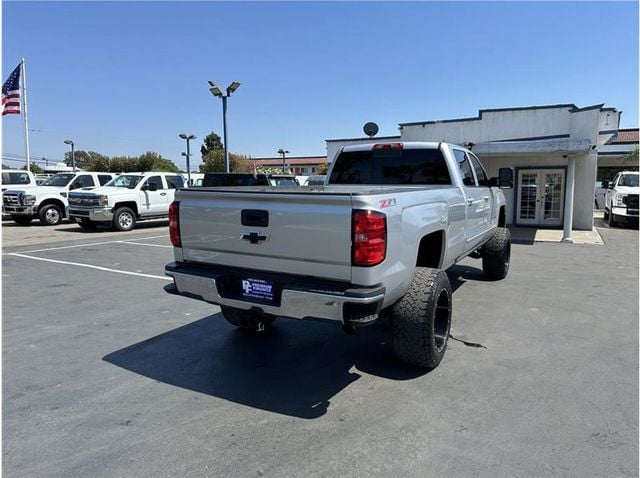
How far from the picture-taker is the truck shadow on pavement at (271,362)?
3.67 metres

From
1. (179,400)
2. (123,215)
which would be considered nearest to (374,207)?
(179,400)

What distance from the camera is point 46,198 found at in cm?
1777

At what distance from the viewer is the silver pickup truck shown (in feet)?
10.5

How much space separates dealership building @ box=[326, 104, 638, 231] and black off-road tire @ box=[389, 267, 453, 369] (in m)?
11.5

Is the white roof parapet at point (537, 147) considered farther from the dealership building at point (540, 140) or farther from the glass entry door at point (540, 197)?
the glass entry door at point (540, 197)

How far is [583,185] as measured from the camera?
16.2 metres

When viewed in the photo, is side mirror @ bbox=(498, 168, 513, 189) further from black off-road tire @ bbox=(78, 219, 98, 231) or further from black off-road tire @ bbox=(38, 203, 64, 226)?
black off-road tire @ bbox=(38, 203, 64, 226)

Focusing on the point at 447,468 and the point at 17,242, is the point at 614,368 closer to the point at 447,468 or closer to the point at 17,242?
the point at 447,468

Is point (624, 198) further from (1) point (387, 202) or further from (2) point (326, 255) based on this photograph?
(2) point (326, 255)

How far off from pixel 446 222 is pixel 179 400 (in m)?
2.91

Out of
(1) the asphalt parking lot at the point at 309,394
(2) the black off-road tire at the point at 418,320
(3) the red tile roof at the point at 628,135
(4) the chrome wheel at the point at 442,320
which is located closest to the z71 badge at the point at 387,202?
(2) the black off-road tire at the point at 418,320

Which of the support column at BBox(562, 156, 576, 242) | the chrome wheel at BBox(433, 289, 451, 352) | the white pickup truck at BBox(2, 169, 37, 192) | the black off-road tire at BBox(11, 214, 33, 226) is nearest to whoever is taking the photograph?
the chrome wheel at BBox(433, 289, 451, 352)

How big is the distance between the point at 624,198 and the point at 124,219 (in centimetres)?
1806

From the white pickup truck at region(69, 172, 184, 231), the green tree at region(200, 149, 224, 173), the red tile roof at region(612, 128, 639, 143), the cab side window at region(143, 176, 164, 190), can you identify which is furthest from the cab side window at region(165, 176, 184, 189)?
the green tree at region(200, 149, 224, 173)
